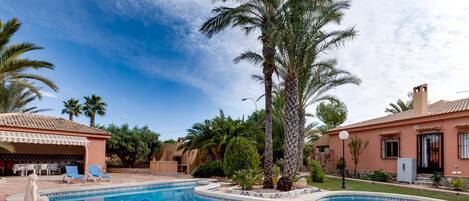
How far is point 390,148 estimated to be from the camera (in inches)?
1115

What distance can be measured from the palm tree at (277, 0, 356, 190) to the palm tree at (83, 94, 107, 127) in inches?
1241

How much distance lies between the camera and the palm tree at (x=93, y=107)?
45.7 m

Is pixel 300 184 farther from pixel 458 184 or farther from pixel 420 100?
pixel 420 100

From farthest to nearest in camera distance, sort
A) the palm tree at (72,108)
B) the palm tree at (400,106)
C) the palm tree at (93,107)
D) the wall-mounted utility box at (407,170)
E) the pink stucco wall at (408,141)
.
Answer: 1. the palm tree at (400,106)
2. the palm tree at (93,107)
3. the palm tree at (72,108)
4. the wall-mounted utility box at (407,170)
5. the pink stucco wall at (408,141)

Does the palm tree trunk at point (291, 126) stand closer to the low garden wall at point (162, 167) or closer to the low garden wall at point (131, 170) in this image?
the low garden wall at point (162, 167)

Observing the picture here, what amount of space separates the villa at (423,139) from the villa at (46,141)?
2116 centimetres

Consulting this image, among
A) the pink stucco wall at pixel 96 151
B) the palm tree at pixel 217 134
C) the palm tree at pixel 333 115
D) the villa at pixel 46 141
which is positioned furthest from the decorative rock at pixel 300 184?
the palm tree at pixel 333 115

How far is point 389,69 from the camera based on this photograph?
95.8ft

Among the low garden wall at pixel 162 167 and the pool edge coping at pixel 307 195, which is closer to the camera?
the pool edge coping at pixel 307 195

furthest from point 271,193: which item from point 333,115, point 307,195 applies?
point 333,115

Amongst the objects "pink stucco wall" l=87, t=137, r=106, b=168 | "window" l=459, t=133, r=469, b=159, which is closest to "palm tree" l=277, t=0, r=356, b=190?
"window" l=459, t=133, r=469, b=159

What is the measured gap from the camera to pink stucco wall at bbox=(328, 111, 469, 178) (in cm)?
2214

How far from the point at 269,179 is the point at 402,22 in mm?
12346

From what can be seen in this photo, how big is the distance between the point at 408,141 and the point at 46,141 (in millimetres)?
24953
